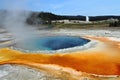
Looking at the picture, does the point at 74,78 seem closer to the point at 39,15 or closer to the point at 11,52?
the point at 11,52

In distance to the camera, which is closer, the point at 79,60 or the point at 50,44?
the point at 79,60

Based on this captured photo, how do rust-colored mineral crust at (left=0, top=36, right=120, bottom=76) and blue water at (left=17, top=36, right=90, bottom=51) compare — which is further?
blue water at (left=17, top=36, right=90, bottom=51)

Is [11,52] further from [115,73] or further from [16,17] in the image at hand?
[16,17]

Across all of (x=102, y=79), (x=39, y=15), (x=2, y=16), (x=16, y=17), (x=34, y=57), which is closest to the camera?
(x=102, y=79)

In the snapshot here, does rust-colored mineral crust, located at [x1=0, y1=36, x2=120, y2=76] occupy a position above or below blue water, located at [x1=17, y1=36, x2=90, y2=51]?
above

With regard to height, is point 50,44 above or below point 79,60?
below

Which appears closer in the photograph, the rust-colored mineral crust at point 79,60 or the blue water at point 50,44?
the rust-colored mineral crust at point 79,60

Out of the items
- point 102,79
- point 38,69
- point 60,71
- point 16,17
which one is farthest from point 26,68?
point 16,17

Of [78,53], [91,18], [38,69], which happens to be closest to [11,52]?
[78,53]

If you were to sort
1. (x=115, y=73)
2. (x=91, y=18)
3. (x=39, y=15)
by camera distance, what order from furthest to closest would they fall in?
(x=91, y=18) → (x=39, y=15) → (x=115, y=73)

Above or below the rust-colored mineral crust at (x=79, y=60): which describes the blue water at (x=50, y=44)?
below

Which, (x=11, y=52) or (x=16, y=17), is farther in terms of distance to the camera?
(x=16, y=17)
